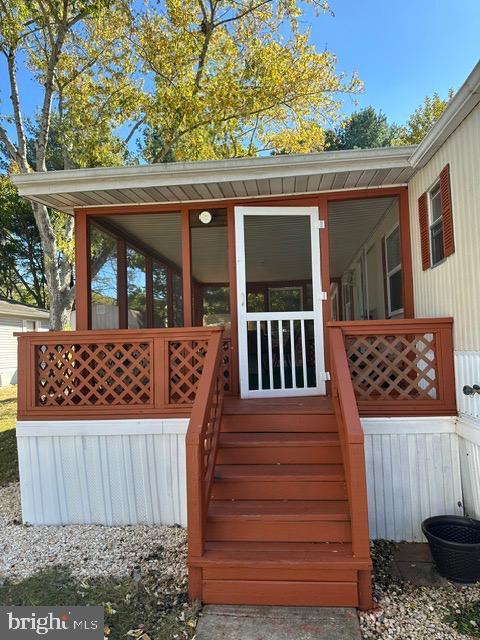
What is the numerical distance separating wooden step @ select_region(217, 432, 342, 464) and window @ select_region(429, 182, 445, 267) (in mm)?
1892

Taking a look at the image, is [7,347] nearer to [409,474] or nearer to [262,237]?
[262,237]

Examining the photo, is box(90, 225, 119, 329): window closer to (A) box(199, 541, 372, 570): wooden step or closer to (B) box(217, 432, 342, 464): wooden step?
(B) box(217, 432, 342, 464): wooden step

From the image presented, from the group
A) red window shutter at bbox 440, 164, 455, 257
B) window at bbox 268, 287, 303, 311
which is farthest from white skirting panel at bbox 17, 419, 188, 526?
red window shutter at bbox 440, 164, 455, 257

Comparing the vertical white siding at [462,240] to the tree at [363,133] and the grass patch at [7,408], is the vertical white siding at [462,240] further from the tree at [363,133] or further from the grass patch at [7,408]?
the tree at [363,133]

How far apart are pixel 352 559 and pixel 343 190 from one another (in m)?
3.37

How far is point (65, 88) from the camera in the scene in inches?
371

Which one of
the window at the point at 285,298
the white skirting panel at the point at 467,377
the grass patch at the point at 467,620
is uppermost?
the window at the point at 285,298

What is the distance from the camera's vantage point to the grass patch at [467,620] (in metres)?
2.25

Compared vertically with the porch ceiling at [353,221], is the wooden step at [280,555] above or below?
below

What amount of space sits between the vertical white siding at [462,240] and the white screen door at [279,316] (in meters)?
1.20

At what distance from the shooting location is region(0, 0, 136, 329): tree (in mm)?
7613

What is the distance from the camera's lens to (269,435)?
345 cm

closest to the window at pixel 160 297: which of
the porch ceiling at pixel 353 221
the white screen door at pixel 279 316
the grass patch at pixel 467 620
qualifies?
the white screen door at pixel 279 316

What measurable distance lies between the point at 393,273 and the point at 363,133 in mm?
17120
